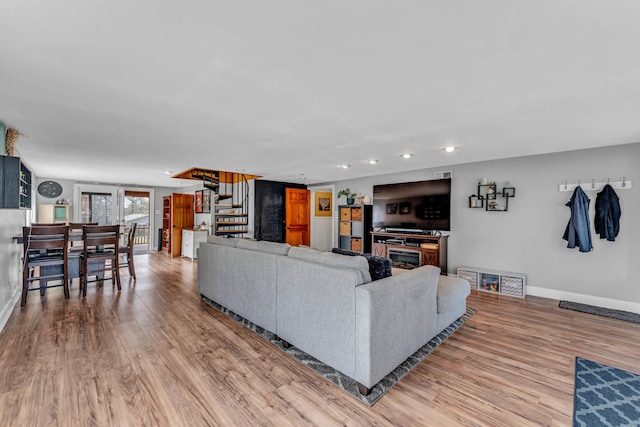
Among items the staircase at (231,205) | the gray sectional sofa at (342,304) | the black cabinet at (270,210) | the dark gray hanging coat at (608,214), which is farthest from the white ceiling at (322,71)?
the black cabinet at (270,210)

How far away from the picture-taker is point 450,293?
9.27ft

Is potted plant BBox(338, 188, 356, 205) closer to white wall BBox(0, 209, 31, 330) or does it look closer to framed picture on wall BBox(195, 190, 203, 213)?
framed picture on wall BBox(195, 190, 203, 213)

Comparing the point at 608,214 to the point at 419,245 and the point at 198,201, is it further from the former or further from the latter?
the point at 198,201

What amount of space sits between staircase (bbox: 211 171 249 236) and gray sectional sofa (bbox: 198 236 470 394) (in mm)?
3910

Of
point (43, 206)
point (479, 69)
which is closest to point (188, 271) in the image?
point (43, 206)

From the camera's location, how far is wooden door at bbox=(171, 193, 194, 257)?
7727 millimetres

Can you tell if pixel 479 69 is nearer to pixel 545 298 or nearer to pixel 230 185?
pixel 545 298

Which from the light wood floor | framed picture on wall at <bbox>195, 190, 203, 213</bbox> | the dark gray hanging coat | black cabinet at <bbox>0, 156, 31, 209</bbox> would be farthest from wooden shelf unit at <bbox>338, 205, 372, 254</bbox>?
black cabinet at <bbox>0, 156, 31, 209</bbox>

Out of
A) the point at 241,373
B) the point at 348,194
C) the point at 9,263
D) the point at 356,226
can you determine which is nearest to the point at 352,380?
the point at 241,373

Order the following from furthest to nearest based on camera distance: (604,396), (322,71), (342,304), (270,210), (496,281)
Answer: (270,210) → (496,281) → (342,304) → (604,396) → (322,71)

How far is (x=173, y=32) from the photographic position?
140 centimetres

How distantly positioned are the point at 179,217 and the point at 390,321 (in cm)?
758

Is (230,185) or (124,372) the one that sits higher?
(230,185)

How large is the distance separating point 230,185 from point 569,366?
6861 millimetres
